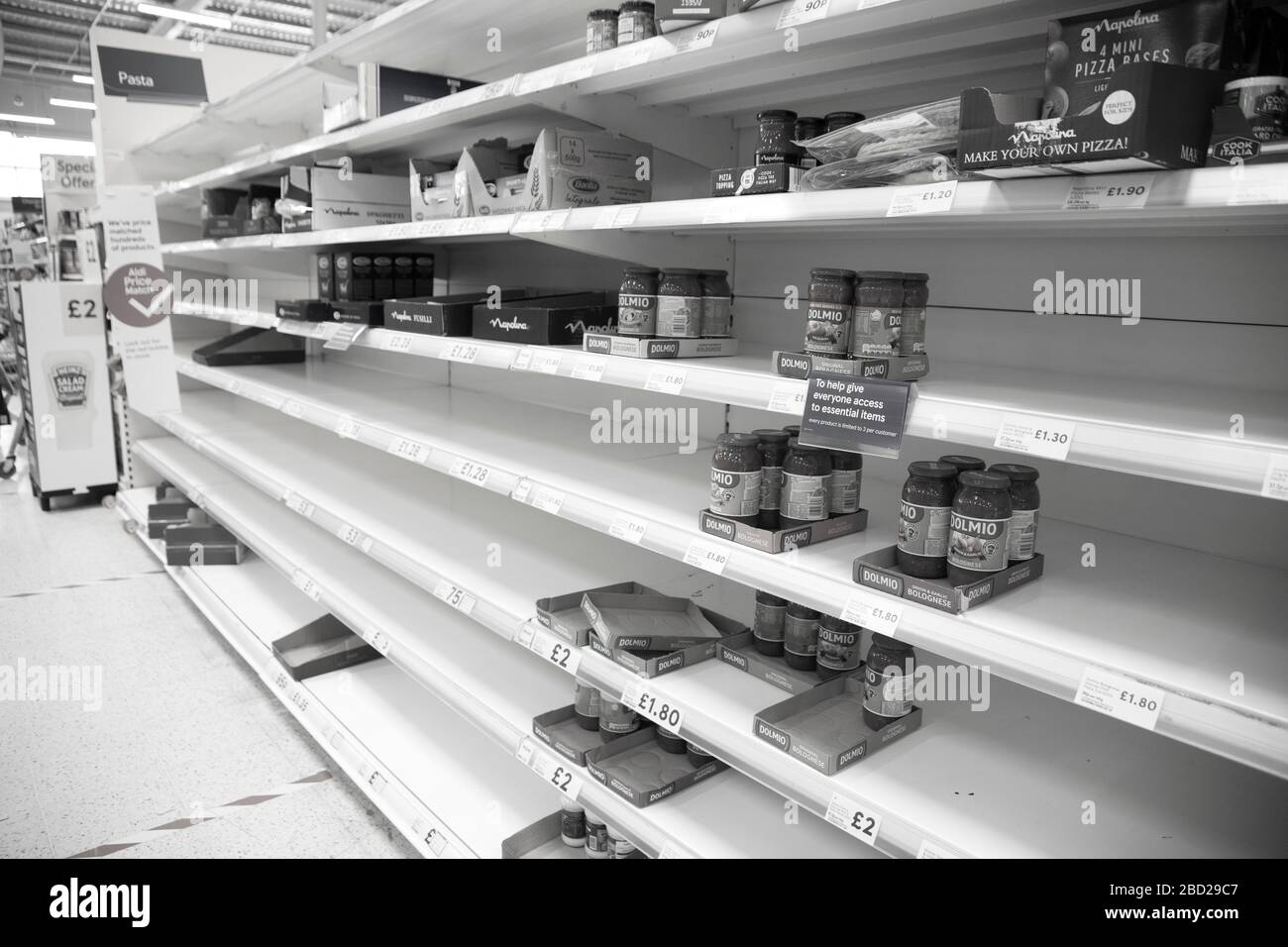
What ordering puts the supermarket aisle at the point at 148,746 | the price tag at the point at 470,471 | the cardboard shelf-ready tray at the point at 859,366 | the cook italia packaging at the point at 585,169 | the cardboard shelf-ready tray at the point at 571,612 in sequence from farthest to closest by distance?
1. the supermarket aisle at the point at 148,746
2. the price tag at the point at 470,471
3. the cook italia packaging at the point at 585,169
4. the cardboard shelf-ready tray at the point at 571,612
5. the cardboard shelf-ready tray at the point at 859,366

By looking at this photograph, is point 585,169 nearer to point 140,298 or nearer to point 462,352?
point 462,352

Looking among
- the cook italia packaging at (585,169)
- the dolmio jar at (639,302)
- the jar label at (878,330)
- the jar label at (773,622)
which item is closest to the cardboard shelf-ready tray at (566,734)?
the jar label at (773,622)

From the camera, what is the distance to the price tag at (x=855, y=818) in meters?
1.29

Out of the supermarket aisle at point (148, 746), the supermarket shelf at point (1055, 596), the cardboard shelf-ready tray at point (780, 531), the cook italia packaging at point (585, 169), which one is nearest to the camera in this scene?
the supermarket shelf at point (1055, 596)

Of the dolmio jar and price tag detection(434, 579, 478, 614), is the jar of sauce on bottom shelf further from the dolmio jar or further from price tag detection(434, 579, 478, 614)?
price tag detection(434, 579, 478, 614)

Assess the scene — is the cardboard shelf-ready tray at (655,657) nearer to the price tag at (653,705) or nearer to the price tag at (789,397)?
the price tag at (653,705)

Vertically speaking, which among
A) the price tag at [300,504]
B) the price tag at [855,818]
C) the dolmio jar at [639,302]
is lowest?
the price tag at [855,818]

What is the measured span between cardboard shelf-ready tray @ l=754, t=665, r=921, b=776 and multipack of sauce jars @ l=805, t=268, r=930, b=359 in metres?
0.62

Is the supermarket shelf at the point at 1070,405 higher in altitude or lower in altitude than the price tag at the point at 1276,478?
higher

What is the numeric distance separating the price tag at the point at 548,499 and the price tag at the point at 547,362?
0.27 m

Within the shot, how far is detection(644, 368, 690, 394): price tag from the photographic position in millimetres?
1575

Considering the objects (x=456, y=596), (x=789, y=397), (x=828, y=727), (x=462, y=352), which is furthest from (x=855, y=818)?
(x=462, y=352)
